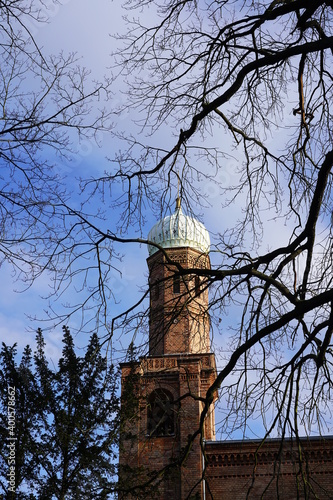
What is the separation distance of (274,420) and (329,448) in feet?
60.8

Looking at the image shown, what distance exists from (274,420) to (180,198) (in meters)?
2.11

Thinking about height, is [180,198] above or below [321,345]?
above

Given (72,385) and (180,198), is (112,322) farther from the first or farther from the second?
(72,385)

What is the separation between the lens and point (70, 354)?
14969 millimetres

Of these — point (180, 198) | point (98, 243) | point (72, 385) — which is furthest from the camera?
point (72, 385)

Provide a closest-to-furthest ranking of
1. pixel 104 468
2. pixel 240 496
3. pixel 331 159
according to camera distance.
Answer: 1. pixel 331 159
2. pixel 104 468
3. pixel 240 496

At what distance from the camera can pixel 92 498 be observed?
1211 centimetres

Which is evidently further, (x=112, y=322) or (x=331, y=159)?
(x=112, y=322)

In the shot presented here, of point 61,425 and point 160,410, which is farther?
point 160,410

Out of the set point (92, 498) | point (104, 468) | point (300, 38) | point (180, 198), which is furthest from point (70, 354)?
point (300, 38)

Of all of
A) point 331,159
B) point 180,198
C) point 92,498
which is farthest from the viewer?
point 92,498

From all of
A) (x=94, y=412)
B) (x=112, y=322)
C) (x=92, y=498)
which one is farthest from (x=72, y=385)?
(x=112, y=322)

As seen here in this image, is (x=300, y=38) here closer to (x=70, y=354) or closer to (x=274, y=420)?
(x=274, y=420)

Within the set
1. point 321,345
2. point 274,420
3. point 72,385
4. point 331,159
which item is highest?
point 72,385
